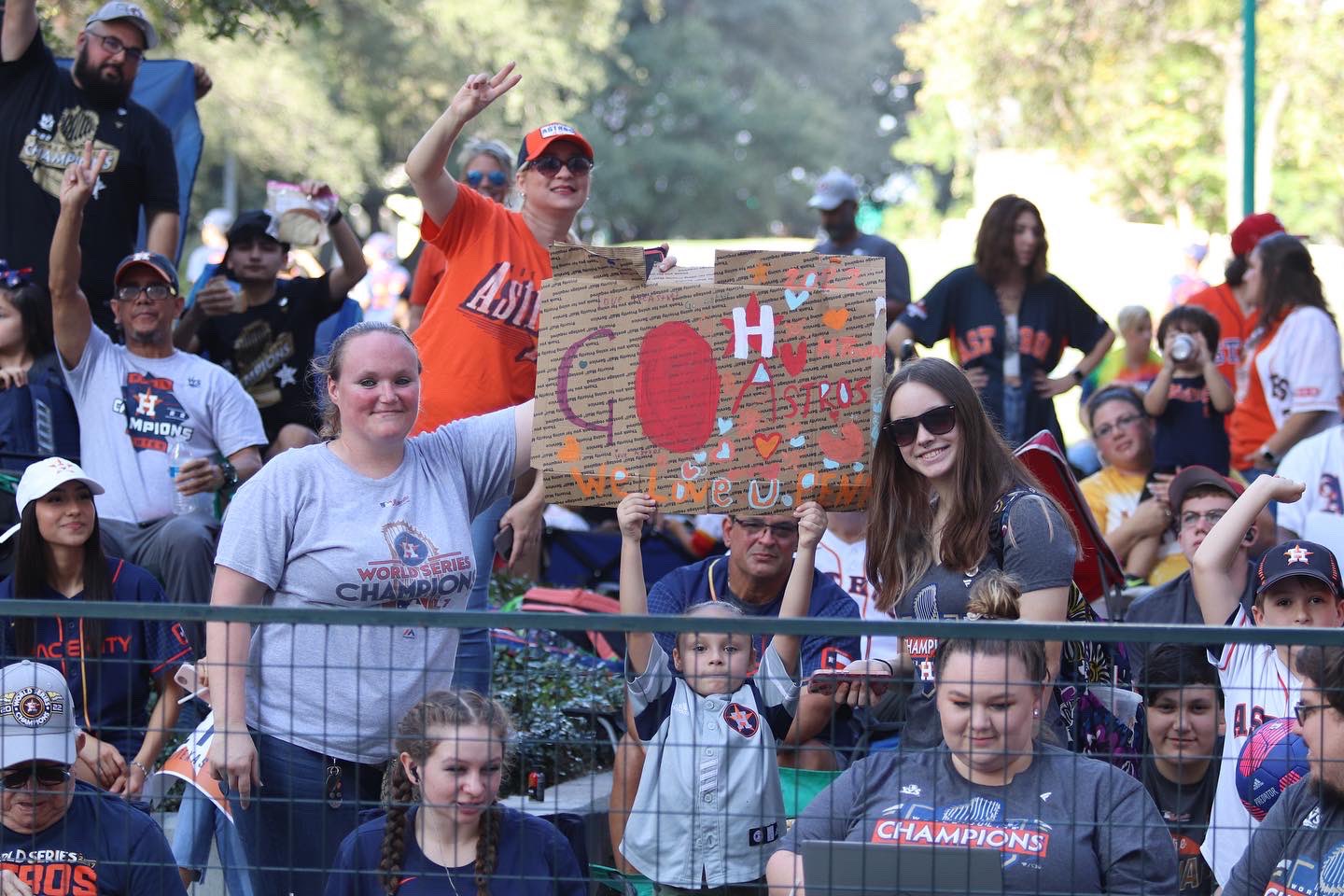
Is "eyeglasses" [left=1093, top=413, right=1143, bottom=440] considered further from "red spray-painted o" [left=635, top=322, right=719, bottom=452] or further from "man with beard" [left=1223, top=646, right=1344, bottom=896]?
"man with beard" [left=1223, top=646, right=1344, bottom=896]

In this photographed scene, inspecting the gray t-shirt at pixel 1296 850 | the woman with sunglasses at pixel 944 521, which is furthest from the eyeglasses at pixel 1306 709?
the woman with sunglasses at pixel 944 521

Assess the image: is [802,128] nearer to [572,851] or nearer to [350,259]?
[350,259]

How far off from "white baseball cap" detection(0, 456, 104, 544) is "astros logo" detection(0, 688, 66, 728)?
1511mm

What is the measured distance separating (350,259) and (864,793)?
15.1 ft

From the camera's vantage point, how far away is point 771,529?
18.0 feet

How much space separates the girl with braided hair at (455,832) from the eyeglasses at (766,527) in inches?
64.9

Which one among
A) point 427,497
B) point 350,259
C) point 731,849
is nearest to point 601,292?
point 427,497

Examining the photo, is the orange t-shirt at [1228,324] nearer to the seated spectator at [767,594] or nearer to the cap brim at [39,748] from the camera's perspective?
the seated spectator at [767,594]

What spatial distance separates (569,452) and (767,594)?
1332 millimetres

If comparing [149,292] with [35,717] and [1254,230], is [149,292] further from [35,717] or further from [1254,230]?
[1254,230]

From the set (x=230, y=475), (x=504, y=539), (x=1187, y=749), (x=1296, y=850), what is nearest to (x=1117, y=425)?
(x=504, y=539)

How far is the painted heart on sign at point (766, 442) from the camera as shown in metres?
4.43

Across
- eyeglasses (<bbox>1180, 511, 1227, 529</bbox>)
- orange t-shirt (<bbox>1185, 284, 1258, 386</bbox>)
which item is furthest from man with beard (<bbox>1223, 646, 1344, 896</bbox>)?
orange t-shirt (<bbox>1185, 284, 1258, 386</bbox>)

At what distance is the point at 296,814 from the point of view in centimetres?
438
